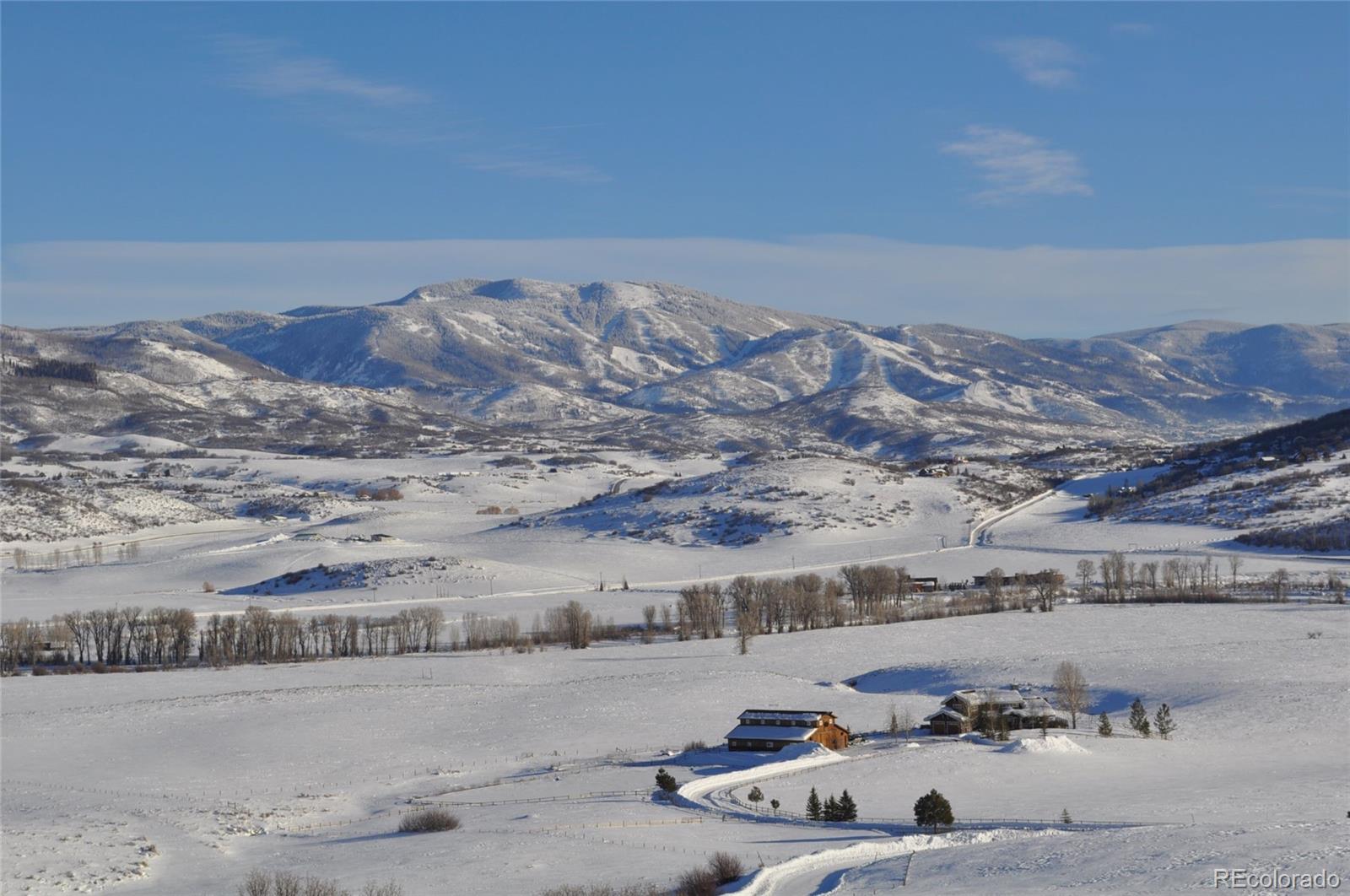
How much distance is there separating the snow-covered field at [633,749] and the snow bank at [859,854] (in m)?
0.13

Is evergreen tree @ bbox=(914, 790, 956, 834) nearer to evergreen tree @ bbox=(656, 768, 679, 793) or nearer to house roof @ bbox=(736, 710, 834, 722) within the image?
evergreen tree @ bbox=(656, 768, 679, 793)

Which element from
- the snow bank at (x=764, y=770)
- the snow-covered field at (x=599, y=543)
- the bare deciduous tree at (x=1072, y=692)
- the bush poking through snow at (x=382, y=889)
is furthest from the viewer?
the snow-covered field at (x=599, y=543)

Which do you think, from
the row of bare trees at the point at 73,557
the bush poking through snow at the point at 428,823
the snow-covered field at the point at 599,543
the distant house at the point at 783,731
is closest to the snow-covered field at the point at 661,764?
the bush poking through snow at the point at 428,823

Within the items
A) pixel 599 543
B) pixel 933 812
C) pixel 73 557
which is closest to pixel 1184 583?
pixel 599 543

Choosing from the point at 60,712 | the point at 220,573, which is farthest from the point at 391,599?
the point at 60,712

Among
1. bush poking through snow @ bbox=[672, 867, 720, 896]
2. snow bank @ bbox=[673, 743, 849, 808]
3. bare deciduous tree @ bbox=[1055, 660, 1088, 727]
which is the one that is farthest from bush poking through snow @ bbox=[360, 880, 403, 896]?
bare deciduous tree @ bbox=[1055, 660, 1088, 727]

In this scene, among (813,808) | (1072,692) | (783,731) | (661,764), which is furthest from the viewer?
(1072,692)

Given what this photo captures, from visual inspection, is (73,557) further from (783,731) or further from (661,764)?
(783,731)

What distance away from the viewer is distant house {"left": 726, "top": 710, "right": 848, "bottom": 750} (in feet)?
186

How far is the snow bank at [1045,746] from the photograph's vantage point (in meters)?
54.7

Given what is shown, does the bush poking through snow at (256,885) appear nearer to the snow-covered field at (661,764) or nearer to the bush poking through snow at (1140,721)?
Result: the snow-covered field at (661,764)

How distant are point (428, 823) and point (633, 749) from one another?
1638cm

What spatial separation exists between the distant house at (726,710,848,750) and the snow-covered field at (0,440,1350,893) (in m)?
1.37

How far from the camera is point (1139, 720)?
59.2 metres
